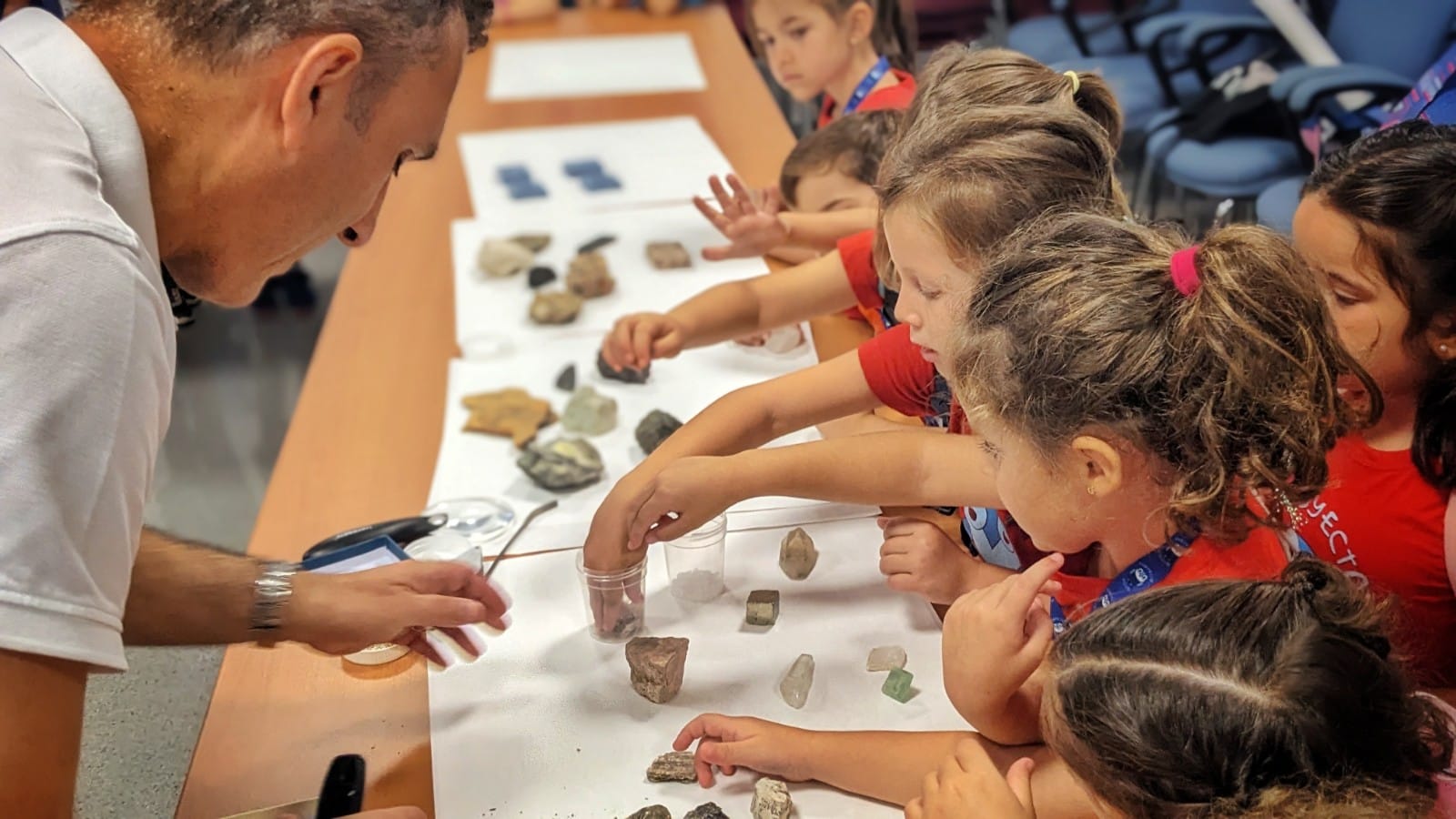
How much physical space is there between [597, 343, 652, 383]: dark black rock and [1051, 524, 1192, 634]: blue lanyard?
91cm

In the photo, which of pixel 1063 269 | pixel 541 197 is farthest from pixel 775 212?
pixel 1063 269

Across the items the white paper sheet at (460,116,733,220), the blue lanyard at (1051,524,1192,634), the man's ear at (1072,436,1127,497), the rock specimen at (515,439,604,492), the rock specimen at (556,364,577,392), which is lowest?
the white paper sheet at (460,116,733,220)

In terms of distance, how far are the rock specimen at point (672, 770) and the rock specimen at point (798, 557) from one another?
1.11ft

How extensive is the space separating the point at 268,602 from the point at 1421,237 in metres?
1.28

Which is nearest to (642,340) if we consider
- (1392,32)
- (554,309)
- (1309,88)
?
(554,309)

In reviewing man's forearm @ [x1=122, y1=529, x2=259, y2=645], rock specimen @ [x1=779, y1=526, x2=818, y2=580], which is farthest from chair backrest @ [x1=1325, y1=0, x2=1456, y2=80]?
man's forearm @ [x1=122, y1=529, x2=259, y2=645]

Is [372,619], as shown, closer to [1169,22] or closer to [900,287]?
[900,287]

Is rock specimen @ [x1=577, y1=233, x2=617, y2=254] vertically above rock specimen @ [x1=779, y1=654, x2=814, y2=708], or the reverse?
rock specimen @ [x1=779, y1=654, x2=814, y2=708]

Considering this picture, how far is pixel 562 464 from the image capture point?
1.65 m

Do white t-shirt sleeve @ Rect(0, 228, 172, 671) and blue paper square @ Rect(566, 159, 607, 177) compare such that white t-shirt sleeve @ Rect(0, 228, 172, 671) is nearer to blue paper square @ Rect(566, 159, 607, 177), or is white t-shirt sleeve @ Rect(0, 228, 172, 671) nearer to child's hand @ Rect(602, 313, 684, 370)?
child's hand @ Rect(602, 313, 684, 370)

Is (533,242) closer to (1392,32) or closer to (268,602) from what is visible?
(268,602)

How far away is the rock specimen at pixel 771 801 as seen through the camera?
107 cm

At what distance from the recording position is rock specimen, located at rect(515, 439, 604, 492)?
1627mm

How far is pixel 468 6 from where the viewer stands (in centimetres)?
113
